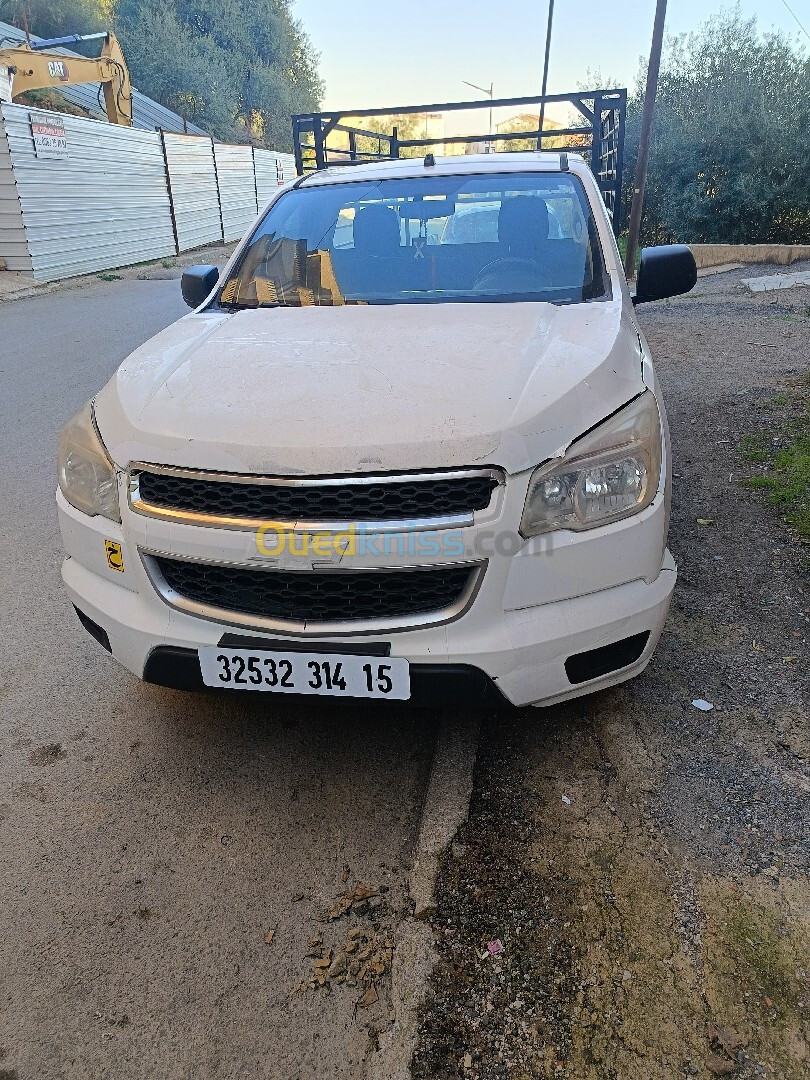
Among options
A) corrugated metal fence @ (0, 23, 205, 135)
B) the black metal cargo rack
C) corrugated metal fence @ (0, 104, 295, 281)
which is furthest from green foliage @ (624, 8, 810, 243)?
corrugated metal fence @ (0, 23, 205, 135)

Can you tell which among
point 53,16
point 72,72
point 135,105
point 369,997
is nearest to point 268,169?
point 135,105

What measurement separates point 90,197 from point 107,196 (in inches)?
41.3

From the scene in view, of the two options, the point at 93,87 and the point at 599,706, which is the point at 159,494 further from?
the point at 93,87

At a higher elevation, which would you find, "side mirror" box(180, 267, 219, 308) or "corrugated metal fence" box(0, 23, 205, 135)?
"corrugated metal fence" box(0, 23, 205, 135)

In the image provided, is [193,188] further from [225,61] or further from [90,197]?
[225,61]

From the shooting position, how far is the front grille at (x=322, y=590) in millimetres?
1979

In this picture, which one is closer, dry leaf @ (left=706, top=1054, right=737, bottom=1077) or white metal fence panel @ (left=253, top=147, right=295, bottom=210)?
dry leaf @ (left=706, top=1054, right=737, bottom=1077)

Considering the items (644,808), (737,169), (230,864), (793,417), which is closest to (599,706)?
(644,808)

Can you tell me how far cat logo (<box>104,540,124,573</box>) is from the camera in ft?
7.10

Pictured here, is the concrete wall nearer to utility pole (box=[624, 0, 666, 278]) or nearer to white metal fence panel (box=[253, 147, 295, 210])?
utility pole (box=[624, 0, 666, 278])

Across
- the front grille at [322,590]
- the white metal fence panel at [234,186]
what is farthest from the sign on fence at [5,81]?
the front grille at [322,590]

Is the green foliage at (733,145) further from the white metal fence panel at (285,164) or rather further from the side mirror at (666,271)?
the white metal fence panel at (285,164)

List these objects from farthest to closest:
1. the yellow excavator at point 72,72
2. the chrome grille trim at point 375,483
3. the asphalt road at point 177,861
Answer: the yellow excavator at point 72,72, the chrome grille trim at point 375,483, the asphalt road at point 177,861

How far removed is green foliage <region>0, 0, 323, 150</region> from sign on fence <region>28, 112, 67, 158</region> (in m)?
25.1
